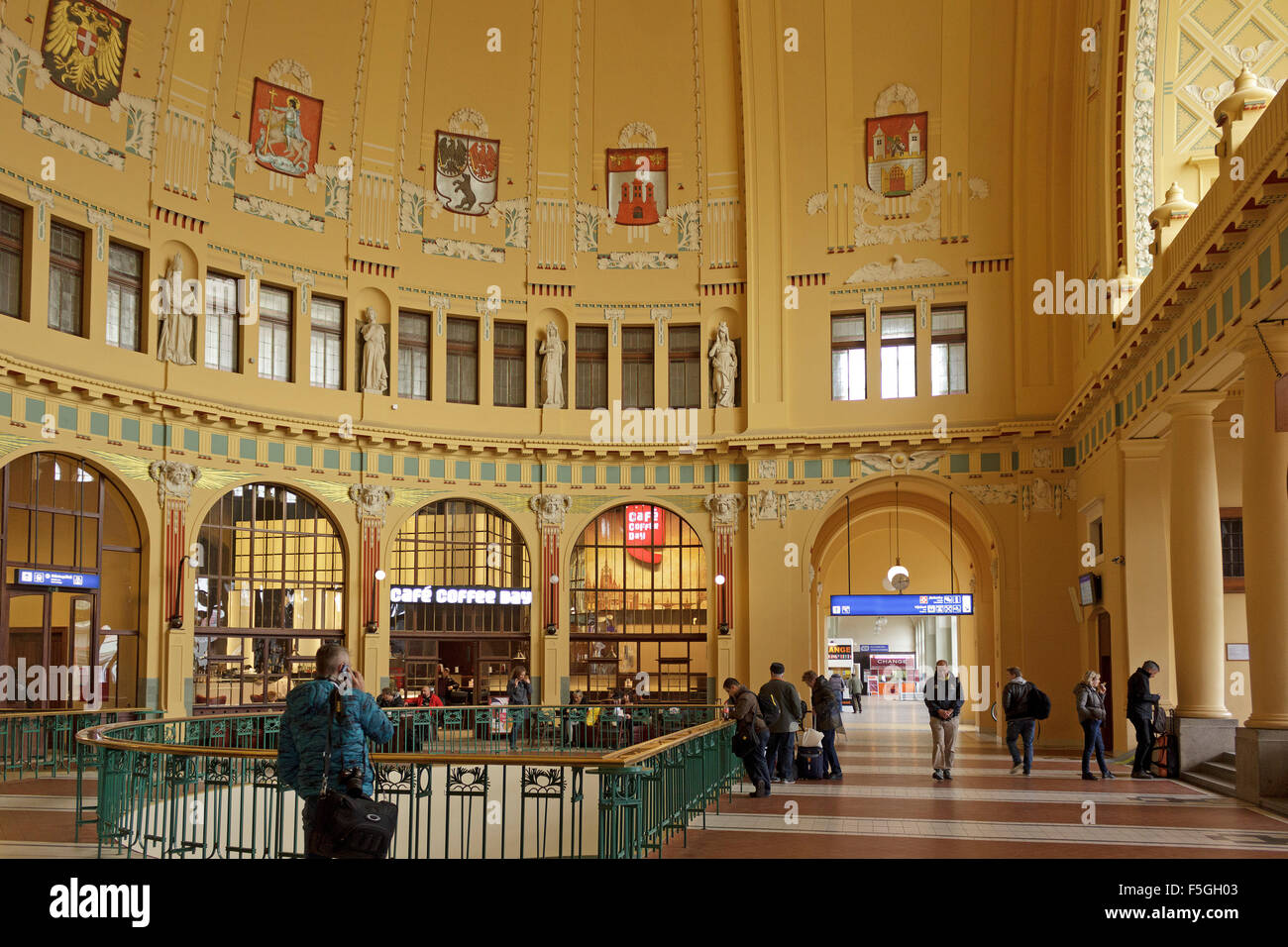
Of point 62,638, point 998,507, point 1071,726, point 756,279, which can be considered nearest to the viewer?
point 62,638

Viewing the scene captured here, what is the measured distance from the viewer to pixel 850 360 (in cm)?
2722

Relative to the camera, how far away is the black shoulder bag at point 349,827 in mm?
6531

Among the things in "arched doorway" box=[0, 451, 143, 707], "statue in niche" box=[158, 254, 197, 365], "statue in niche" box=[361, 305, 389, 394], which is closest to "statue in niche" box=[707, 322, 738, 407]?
"statue in niche" box=[361, 305, 389, 394]

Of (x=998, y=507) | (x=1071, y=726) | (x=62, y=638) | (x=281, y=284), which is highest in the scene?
(x=281, y=284)

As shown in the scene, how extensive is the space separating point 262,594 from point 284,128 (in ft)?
30.5

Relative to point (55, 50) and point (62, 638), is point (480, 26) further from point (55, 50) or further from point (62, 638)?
point (62, 638)

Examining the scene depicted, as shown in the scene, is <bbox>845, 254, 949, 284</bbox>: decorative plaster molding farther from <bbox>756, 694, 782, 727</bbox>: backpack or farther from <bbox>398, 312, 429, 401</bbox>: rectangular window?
<bbox>756, 694, 782, 727</bbox>: backpack

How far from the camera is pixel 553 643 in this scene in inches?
1049

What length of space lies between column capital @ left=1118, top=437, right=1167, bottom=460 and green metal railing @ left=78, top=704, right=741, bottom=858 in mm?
8352

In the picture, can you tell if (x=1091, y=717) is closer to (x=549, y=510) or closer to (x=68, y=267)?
(x=549, y=510)

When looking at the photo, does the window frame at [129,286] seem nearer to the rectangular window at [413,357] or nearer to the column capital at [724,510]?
the rectangular window at [413,357]

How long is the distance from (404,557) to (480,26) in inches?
452

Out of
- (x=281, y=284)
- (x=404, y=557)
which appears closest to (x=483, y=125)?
(x=281, y=284)

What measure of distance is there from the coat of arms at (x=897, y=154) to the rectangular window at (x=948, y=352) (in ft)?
9.36
